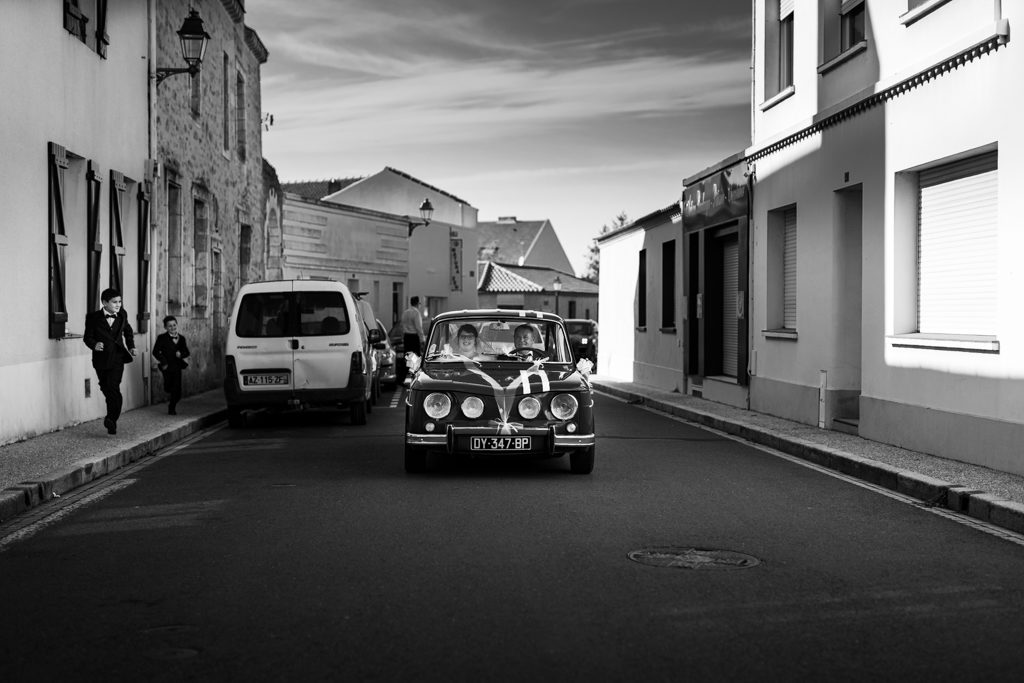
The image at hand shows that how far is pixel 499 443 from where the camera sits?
1040 centimetres

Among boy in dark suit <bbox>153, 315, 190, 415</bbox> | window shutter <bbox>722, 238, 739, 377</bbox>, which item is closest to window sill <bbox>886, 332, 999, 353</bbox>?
window shutter <bbox>722, 238, 739, 377</bbox>

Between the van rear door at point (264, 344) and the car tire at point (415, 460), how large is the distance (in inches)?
219

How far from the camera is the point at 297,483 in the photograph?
10.2 metres

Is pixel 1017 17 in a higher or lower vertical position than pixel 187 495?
higher

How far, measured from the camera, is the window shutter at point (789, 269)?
57.4 ft

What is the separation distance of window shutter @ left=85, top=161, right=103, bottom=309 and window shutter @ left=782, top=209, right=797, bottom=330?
9.82 metres

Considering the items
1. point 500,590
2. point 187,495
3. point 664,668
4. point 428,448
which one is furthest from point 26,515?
point 664,668

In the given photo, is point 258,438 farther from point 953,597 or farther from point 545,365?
point 953,597

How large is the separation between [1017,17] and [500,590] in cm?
756

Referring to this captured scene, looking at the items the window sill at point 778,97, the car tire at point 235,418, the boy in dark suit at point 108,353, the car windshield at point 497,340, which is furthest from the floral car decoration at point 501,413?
the window sill at point 778,97

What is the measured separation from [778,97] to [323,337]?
24.7 feet

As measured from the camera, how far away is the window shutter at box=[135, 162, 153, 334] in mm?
18875

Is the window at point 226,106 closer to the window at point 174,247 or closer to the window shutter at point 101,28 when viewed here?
the window at point 174,247

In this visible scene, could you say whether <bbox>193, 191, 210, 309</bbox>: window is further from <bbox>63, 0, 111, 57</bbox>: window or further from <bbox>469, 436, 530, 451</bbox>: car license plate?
<bbox>469, 436, 530, 451</bbox>: car license plate
